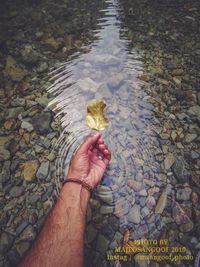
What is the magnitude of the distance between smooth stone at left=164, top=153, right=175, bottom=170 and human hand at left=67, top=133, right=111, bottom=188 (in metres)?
0.69

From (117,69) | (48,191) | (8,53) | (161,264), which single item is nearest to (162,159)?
(161,264)

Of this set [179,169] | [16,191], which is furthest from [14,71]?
[179,169]

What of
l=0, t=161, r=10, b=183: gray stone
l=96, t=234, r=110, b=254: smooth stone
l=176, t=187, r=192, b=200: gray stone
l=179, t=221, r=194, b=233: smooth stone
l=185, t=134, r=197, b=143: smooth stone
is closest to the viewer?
l=96, t=234, r=110, b=254: smooth stone

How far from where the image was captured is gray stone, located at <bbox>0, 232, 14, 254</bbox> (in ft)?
8.14

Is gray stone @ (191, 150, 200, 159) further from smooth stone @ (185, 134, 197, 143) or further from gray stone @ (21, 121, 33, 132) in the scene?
gray stone @ (21, 121, 33, 132)

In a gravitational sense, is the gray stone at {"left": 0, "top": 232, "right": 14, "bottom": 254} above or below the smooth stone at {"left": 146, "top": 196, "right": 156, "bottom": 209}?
below

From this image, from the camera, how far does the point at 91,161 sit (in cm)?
293

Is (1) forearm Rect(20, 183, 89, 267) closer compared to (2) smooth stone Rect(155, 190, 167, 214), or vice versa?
(1) forearm Rect(20, 183, 89, 267)

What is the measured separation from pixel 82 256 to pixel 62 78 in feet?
8.43

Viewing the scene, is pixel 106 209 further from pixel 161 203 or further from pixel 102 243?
pixel 161 203

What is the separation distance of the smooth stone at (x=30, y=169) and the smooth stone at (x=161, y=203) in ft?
4.73

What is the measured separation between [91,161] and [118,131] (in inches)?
23.3

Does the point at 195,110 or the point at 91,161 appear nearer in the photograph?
the point at 91,161

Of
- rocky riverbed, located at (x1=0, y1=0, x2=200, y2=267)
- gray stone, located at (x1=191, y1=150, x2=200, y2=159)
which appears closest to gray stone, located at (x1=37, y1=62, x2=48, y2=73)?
rocky riverbed, located at (x1=0, y1=0, x2=200, y2=267)
